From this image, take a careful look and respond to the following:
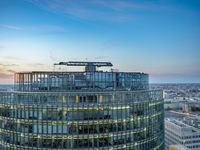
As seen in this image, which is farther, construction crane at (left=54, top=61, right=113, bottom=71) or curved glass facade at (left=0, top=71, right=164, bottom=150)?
construction crane at (left=54, top=61, right=113, bottom=71)

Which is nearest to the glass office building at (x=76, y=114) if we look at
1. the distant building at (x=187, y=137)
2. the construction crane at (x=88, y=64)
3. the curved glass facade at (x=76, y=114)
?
the curved glass facade at (x=76, y=114)

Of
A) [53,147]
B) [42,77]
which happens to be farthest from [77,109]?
[42,77]

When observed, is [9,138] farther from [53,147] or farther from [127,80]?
[127,80]

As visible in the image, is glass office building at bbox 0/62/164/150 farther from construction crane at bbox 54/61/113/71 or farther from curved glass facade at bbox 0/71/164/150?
construction crane at bbox 54/61/113/71

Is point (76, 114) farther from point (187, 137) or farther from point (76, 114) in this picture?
point (187, 137)

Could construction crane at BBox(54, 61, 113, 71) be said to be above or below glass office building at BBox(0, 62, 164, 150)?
above

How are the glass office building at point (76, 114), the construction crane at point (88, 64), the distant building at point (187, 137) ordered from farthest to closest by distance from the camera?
the distant building at point (187, 137) → the construction crane at point (88, 64) → the glass office building at point (76, 114)

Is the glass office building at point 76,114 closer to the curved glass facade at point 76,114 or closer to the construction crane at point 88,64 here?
the curved glass facade at point 76,114

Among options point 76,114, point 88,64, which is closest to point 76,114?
point 76,114

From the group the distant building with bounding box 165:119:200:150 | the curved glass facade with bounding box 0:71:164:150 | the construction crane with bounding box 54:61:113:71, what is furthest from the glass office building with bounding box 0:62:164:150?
the distant building with bounding box 165:119:200:150
